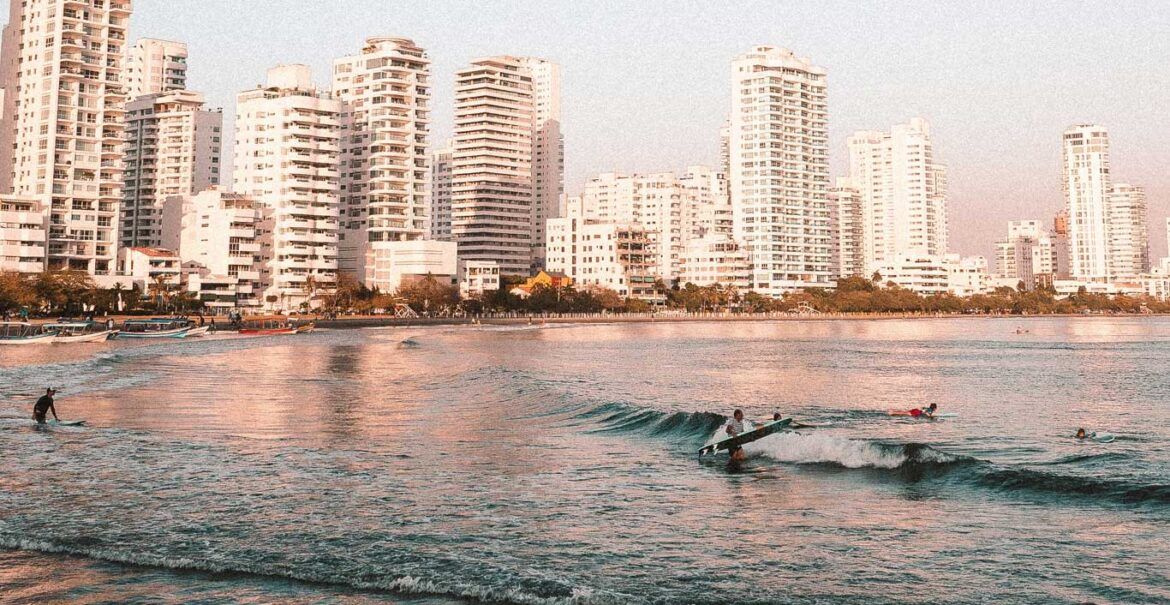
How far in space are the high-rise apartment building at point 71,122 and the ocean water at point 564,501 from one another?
4254 inches

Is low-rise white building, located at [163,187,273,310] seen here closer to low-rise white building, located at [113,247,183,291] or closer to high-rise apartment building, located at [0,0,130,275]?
low-rise white building, located at [113,247,183,291]

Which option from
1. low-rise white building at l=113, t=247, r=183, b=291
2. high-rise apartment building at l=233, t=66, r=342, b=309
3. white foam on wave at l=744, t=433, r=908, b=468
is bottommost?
white foam on wave at l=744, t=433, r=908, b=468

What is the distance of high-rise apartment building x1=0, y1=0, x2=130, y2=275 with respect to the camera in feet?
469

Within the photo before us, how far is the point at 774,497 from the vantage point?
22.2 metres

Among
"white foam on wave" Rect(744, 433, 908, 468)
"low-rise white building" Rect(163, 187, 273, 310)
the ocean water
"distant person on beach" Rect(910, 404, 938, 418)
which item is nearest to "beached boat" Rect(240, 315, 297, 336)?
"low-rise white building" Rect(163, 187, 273, 310)

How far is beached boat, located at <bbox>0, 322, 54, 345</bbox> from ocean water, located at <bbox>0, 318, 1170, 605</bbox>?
4440cm

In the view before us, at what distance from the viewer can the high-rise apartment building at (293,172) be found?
179125 millimetres

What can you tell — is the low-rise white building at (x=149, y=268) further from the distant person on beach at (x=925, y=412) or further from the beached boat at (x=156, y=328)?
the distant person on beach at (x=925, y=412)

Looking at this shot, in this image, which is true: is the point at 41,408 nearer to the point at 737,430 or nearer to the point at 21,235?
the point at 737,430

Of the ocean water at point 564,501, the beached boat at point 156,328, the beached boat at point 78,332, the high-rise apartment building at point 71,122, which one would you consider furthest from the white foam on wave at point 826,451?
the high-rise apartment building at point 71,122

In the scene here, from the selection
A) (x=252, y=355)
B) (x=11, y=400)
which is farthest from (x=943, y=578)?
(x=252, y=355)

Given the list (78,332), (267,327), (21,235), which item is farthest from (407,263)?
(78,332)

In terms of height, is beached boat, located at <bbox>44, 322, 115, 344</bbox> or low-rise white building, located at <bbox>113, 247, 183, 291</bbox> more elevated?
low-rise white building, located at <bbox>113, 247, 183, 291</bbox>

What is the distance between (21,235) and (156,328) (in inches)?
1461
